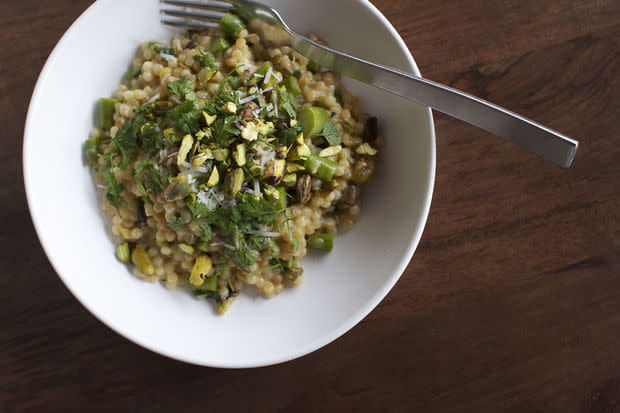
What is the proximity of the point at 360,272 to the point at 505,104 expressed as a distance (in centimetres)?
113

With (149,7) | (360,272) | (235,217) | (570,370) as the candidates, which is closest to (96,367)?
(235,217)

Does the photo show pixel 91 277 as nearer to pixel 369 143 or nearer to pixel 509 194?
pixel 369 143

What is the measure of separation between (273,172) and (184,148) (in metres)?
0.34

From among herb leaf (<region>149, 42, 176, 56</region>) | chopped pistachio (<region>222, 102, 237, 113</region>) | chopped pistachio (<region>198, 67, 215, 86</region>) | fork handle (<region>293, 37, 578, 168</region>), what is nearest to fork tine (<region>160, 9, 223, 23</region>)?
herb leaf (<region>149, 42, 176, 56</region>)

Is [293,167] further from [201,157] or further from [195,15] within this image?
[195,15]

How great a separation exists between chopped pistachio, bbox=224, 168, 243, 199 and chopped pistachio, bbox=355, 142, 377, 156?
0.55 meters

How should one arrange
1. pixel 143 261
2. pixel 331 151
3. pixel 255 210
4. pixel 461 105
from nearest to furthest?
pixel 461 105, pixel 255 210, pixel 331 151, pixel 143 261

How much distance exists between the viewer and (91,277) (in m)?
1.91

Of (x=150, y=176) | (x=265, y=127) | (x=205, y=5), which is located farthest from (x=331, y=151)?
(x=205, y=5)

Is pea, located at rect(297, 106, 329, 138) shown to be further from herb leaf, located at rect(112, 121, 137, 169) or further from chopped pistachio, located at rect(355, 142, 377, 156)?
herb leaf, located at rect(112, 121, 137, 169)

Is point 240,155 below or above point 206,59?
below

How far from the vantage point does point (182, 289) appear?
6.68ft

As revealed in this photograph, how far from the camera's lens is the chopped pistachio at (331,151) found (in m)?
1.85

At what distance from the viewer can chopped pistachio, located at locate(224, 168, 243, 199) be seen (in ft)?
5.64
